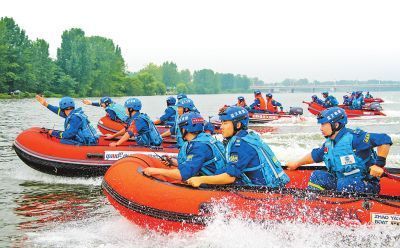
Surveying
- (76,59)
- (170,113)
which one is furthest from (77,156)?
(76,59)

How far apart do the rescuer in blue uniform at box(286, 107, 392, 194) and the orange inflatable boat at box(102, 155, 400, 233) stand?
1.18 feet

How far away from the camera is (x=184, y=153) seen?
6.49 m

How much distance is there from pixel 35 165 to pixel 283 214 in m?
6.74

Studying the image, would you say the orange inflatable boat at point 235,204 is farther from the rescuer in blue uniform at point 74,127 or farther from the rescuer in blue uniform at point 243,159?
the rescuer in blue uniform at point 74,127

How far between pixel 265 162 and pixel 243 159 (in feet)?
1.05

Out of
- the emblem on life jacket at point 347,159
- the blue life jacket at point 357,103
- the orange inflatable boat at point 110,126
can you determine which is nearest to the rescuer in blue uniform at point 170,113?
the orange inflatable boat at point 110,126

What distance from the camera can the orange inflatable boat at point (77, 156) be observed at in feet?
34.6

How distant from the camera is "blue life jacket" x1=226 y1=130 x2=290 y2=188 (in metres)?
5.96

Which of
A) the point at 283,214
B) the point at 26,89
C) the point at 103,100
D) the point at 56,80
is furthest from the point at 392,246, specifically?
the point at 56,80

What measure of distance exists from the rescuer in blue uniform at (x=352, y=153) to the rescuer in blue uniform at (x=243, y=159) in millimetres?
719

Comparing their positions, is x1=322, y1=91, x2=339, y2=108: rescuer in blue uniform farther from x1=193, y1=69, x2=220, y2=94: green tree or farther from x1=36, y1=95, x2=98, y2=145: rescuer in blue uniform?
x1=193, y1=69, x2=220, y2=94: green tree

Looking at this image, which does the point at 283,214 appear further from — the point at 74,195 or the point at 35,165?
the point at 35,165

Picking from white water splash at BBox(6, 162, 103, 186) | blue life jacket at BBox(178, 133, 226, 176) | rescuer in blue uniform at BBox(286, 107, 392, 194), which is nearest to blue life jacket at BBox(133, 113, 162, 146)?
white water splash at BBox(6, 162, 103, 186)

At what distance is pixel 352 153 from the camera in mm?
6148
